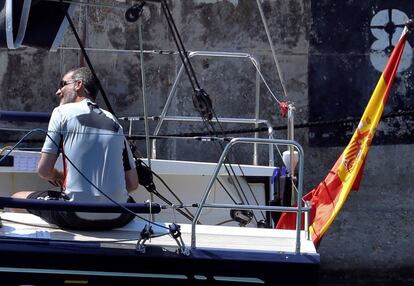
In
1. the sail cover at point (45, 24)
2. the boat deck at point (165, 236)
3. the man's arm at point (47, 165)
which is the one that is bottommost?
the boat deck at point (165, 236)

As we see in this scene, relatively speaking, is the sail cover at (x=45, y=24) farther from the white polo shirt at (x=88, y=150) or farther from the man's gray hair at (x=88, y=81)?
the white polo shirt at (x=88, y=150)

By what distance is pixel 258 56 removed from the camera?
7.91 metres

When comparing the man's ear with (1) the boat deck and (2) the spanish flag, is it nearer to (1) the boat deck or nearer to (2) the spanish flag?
(1) the boat deck

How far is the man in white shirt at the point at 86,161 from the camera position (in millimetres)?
4742

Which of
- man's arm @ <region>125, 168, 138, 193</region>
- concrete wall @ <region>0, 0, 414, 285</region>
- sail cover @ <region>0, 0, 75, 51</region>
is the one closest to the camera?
sail cover @ <region>0, 0, 75, 51</region>

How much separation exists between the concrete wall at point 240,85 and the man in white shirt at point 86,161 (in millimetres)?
2937

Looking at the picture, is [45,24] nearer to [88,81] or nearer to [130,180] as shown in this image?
[88,81]

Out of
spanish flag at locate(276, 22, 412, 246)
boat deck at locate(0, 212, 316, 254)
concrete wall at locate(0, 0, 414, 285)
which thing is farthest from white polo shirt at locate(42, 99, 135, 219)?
concrete wall at locate(0, 0, 414, 285)

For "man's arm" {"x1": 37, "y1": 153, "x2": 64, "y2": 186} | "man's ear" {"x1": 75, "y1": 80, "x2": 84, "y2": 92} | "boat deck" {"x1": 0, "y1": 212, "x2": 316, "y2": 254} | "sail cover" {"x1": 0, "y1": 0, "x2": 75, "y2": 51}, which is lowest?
"boat deck" {"x1": 0, "y1": 212, "x2": 316, "y2": 254}

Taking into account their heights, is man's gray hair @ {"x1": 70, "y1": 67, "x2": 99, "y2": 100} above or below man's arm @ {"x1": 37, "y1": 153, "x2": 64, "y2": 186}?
above

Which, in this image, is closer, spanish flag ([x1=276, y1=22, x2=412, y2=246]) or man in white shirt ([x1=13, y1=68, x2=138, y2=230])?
man in white shirt ([x1=13, y1=68, x2=138, y2=230])

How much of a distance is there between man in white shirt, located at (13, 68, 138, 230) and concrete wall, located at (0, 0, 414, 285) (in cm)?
294

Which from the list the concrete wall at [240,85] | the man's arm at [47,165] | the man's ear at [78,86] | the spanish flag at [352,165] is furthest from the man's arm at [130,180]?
the concrete wall at [240,85]

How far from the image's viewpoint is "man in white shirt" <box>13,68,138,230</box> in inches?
187
